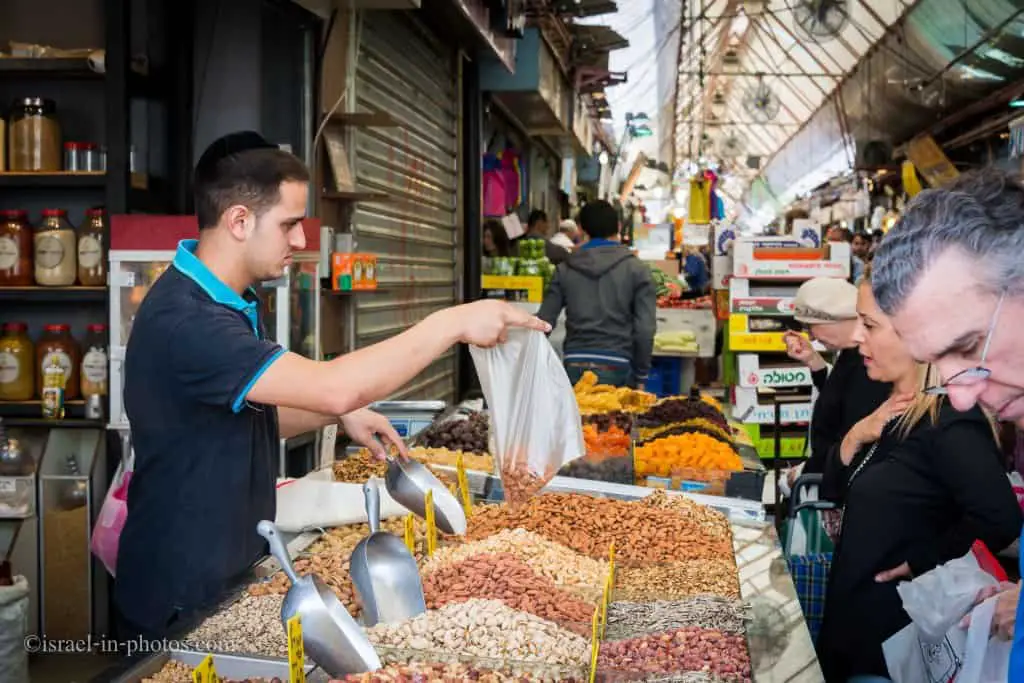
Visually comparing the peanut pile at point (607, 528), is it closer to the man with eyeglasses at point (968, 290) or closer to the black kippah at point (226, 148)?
the black kippah at point (226, 148)

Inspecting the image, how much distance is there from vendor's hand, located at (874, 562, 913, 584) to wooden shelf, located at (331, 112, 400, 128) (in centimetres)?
363

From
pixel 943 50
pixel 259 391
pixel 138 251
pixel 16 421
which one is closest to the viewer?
pixel 259 391

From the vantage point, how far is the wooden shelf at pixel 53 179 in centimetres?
480

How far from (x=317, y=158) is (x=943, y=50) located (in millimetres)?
10078

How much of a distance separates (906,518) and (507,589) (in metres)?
1.34

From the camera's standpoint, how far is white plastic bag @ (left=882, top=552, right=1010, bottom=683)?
2191 mm

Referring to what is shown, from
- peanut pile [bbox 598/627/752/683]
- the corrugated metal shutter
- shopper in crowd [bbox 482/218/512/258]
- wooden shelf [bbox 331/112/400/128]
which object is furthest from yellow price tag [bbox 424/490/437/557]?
shopper in crowd [bbox 482/218/512/258]

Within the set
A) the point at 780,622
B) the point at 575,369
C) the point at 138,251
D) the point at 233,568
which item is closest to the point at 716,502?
the point at 780,622

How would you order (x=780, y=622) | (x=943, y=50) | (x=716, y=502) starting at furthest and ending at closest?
(x=943, y=50)
(x=716, y=502)
(x=780, y=622)

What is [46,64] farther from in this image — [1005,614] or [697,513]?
[1005,614]

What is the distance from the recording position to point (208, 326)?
2.41m

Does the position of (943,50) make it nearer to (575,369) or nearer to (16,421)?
(575,369)

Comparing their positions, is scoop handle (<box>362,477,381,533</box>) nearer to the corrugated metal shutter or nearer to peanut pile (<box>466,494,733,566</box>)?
peanut pile (<box>466,494,733,566</box>)

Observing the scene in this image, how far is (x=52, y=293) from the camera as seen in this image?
16.0ft
